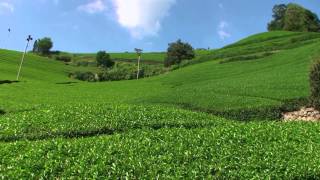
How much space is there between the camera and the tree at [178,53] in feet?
534

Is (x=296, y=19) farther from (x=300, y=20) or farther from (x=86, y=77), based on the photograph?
(x=86, y=77)

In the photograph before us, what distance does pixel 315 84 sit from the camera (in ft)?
161

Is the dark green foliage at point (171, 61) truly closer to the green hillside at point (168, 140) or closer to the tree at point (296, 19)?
the tree at point (296, 19)

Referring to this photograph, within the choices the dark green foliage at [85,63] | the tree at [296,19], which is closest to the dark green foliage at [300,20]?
the tree at [296,19]

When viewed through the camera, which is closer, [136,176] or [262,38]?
[136,176]

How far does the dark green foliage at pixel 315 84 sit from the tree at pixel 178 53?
11317cm

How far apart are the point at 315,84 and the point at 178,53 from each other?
4526 inches

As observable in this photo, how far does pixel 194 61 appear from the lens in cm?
12825

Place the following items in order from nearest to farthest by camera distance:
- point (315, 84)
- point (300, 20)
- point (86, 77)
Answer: point (315, 84) < point (86, 77) < point (300, 20)

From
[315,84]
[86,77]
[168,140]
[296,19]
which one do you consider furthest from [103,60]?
[168,140]

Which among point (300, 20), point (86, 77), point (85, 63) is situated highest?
point (300, 20)

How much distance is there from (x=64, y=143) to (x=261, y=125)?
12676 millimetres

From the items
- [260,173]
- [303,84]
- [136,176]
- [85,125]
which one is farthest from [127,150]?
[303,84]

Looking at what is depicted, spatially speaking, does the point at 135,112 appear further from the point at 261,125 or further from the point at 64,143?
the point at 64,143
